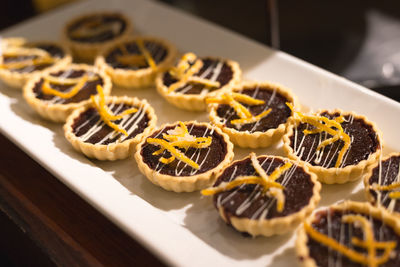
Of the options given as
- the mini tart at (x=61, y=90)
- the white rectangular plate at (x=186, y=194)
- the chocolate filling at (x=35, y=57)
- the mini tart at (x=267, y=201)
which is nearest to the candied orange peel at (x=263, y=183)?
the mini tart at (x=267, y=201)

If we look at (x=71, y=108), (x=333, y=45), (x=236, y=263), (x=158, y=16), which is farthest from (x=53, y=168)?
(x=333, y=45)

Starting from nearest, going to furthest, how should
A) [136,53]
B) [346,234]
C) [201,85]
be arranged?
[346,234] → [201,85] → [136,53]

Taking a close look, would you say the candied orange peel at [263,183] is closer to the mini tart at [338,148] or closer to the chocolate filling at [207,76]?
the mini tart at [338,148]

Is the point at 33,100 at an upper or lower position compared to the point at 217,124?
lower

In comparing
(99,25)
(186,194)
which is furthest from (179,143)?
(99,25)

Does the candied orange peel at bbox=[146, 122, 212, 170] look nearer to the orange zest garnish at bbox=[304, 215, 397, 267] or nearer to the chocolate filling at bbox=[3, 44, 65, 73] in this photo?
the orange zest garnish at bbox=[304, 215, 397, 267]

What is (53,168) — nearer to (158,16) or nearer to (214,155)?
(214,155)

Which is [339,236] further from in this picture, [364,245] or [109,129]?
[109,129]
